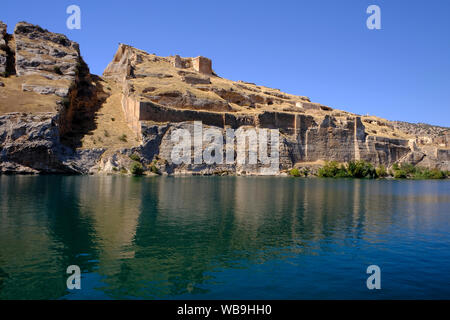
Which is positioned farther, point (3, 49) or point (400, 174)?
point (400, 174)

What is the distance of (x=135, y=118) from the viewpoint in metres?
52.6

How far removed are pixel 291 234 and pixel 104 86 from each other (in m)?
63.3

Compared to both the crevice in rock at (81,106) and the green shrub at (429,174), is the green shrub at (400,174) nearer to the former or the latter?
the green shrub at (429,174)

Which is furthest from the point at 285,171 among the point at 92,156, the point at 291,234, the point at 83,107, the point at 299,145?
the point at 291,234

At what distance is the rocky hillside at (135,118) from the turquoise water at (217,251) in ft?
89.0

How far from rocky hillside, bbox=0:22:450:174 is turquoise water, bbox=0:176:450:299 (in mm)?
27129

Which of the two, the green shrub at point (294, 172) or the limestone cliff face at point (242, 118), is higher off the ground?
the limestone cliff face at point (242, 118)

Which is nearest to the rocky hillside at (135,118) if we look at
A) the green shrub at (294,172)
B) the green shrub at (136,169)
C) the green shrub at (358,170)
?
the green shrub at (136,169)

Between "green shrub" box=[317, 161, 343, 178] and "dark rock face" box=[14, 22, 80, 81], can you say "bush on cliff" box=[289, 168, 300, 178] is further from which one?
"dark rock face" box=[14, 22, 80, 81]

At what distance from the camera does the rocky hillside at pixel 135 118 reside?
44.6m

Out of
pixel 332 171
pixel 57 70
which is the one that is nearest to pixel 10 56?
pixel 57 70

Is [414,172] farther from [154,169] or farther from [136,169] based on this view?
[136,169]

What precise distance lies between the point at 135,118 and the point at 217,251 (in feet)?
145

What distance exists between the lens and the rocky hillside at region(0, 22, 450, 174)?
4456 centimetres
